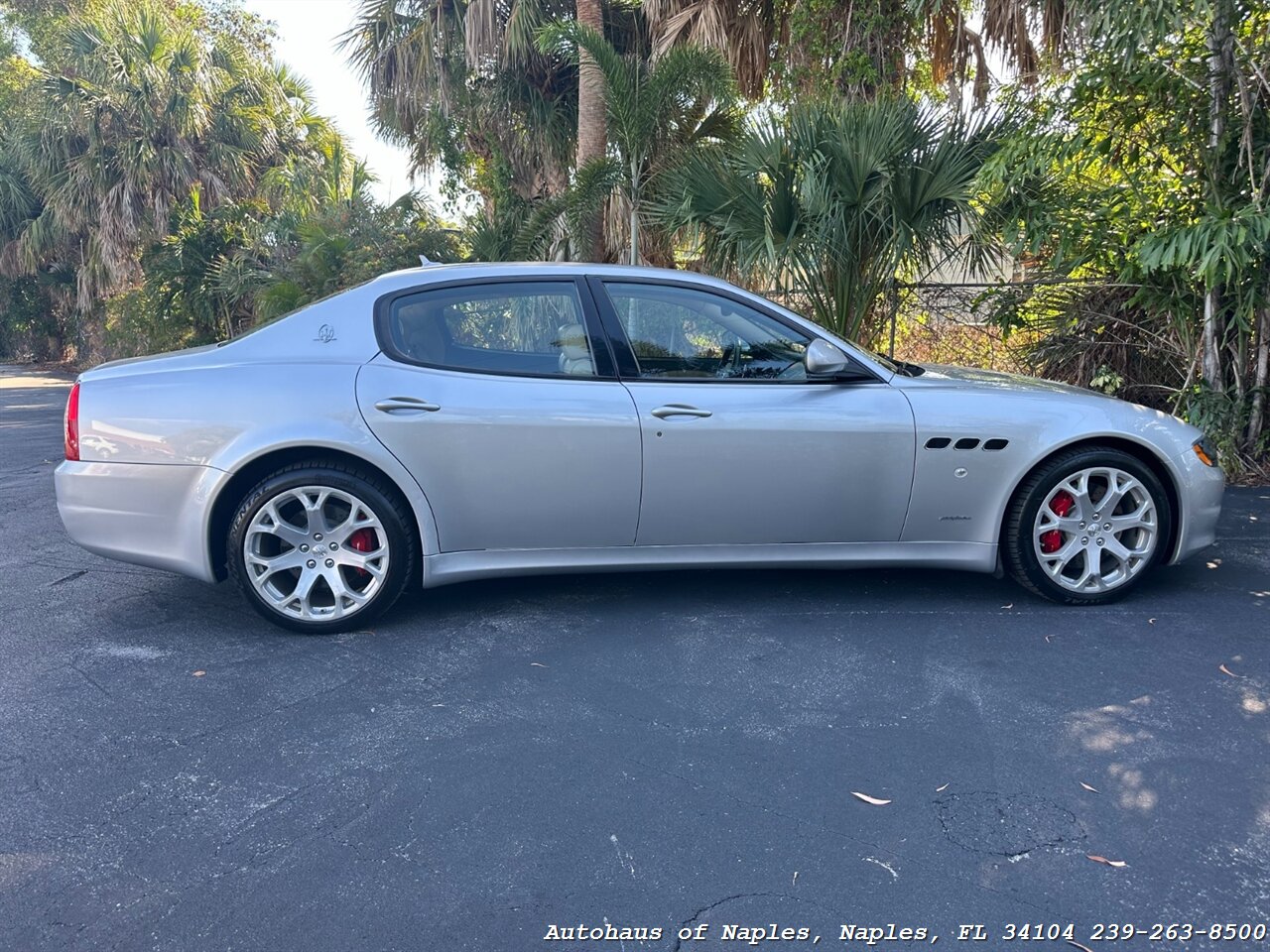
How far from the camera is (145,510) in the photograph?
4.25 meters

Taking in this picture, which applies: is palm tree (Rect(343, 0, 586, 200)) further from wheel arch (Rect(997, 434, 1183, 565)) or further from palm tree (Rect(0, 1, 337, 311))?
wheel arch (Rect(997, 434, 1183, 565))

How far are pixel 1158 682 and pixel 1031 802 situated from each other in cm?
117

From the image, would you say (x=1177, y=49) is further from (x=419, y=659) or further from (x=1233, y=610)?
(x=419, y=659)

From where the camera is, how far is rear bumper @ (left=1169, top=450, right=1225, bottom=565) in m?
4.57

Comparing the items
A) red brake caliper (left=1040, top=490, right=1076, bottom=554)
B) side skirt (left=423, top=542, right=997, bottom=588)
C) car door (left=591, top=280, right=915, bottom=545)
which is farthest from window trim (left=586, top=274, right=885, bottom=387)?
red brake caliper (left=1040, top=490, right=1076, bottom=554)

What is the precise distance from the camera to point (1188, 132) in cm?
695

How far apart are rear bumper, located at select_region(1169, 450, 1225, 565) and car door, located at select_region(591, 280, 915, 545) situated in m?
1.25

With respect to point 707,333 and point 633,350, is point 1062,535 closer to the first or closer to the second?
point 707,333

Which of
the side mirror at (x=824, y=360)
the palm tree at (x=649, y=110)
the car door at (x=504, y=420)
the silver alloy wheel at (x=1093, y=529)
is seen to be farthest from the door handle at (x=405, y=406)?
the palm tree at (x=649, y=110)

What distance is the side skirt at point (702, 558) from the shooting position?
4.39m

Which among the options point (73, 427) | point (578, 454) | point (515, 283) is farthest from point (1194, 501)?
point (73, 427)

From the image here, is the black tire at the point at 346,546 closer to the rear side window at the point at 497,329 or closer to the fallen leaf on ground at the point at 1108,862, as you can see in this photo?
the rear side window at the point at 497,329

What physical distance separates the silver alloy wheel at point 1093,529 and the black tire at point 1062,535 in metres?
0.02

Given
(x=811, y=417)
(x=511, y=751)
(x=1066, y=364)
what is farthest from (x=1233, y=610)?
(x=1066, y=364)
